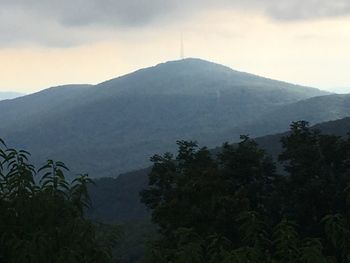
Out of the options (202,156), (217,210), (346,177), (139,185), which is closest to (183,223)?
(217,210)

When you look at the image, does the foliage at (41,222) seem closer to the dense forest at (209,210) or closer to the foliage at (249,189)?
the dense forest at (209,210)

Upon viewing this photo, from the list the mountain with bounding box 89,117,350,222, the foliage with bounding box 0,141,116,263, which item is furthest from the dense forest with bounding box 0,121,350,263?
the mountain with bounding box 89,117,350,222

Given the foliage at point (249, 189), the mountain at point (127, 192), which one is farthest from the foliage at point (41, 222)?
the mountain at point (127, 192)

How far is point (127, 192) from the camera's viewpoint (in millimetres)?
165250

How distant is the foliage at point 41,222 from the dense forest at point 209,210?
0.6 inches

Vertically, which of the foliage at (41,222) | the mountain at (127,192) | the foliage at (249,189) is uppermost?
the foliage at (41,222)

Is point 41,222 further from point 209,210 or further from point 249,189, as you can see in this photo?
point 249,189

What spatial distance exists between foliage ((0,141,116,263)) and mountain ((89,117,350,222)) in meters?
132

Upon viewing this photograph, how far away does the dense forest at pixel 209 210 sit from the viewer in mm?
8398

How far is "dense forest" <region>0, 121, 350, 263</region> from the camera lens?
8398 mm

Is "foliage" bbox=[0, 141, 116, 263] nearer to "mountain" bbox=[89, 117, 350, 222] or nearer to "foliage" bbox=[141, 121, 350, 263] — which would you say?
"foliage" bbox=[141, 121, 350, 263]

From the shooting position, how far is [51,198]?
863 cm

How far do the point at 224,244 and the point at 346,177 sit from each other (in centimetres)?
2051

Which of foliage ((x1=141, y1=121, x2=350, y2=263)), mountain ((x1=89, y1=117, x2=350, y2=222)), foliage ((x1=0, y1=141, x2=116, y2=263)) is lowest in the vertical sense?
mountain ((x1=89, y1=117, x2=350, y2=222))
